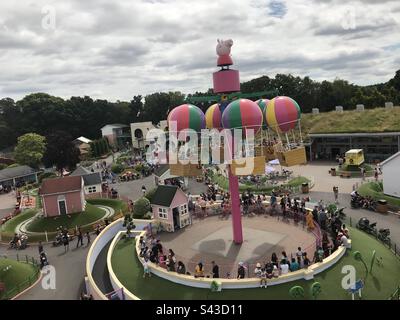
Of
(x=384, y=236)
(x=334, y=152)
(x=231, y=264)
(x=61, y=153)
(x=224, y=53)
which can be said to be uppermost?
(x=224, y=53)

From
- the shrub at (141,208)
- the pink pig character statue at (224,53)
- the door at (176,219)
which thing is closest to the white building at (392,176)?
the door at (176,219)

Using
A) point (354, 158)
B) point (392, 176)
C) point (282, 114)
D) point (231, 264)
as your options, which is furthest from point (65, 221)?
point (354, 158)

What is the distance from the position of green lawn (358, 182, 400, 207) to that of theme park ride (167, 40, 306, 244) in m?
12.6

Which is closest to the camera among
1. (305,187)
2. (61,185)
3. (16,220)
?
(61,185)

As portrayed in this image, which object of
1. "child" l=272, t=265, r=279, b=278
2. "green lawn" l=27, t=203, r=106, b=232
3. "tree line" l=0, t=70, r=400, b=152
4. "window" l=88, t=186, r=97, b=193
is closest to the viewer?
"child" l=272, t=265, r=279, b=278

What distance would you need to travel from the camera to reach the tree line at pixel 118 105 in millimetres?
72125

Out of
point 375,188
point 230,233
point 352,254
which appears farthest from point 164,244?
point 375,188

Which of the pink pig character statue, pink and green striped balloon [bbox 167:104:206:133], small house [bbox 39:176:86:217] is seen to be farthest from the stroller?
the pink pig character statue

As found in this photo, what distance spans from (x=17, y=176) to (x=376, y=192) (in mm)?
47535

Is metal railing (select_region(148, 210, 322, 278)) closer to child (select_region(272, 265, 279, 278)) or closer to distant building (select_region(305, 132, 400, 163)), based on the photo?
child (select_region(272, 265, 279, 278))

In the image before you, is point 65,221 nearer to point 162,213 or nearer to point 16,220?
point 16,220

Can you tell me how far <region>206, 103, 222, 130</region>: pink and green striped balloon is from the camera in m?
20.7

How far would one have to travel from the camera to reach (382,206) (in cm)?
2764
